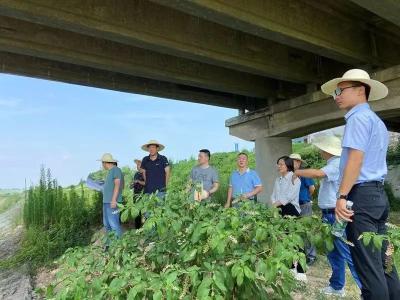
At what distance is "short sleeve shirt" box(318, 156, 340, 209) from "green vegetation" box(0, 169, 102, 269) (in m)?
5.77

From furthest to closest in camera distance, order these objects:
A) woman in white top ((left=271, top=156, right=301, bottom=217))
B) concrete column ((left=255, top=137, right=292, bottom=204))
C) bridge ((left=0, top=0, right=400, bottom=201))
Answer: concrete column ((left=255, top=137, right=292, bottom=204)) → bridge ((left=0, top=0, right=400, bottom=201)) → woman in white top ((left=271, top=156, right=301, bottom=217))

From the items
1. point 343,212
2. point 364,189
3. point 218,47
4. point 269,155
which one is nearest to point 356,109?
point 364,189

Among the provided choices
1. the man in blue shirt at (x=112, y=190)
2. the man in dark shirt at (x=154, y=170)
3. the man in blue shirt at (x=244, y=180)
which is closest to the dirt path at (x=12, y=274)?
the man in blue shirt at (x=112, y=190)

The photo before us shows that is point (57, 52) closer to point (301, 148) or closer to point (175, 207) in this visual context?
point (175, 207)

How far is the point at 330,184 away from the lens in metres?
4.83

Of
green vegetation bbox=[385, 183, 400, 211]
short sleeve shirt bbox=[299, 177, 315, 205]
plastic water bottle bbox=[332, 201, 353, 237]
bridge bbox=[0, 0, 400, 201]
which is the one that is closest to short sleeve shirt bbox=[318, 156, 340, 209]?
plastic water bottle bbox=[332, 201, 353, 237]

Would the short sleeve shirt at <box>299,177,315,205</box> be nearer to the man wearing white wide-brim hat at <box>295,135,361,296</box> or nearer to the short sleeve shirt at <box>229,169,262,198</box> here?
the short sleeve shirt at <box>229,169,262,198</box>

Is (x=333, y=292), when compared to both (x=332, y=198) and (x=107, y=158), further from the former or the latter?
(x=107, y=158)

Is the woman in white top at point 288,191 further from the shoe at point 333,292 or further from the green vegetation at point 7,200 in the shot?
the green vegetation at point 7,200

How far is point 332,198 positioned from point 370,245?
1.77 meters

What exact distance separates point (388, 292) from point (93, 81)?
8735 mm

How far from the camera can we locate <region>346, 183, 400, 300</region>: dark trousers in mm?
3033

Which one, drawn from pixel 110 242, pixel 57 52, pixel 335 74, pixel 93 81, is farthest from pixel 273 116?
pixel 110 242

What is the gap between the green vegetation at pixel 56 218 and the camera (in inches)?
358
